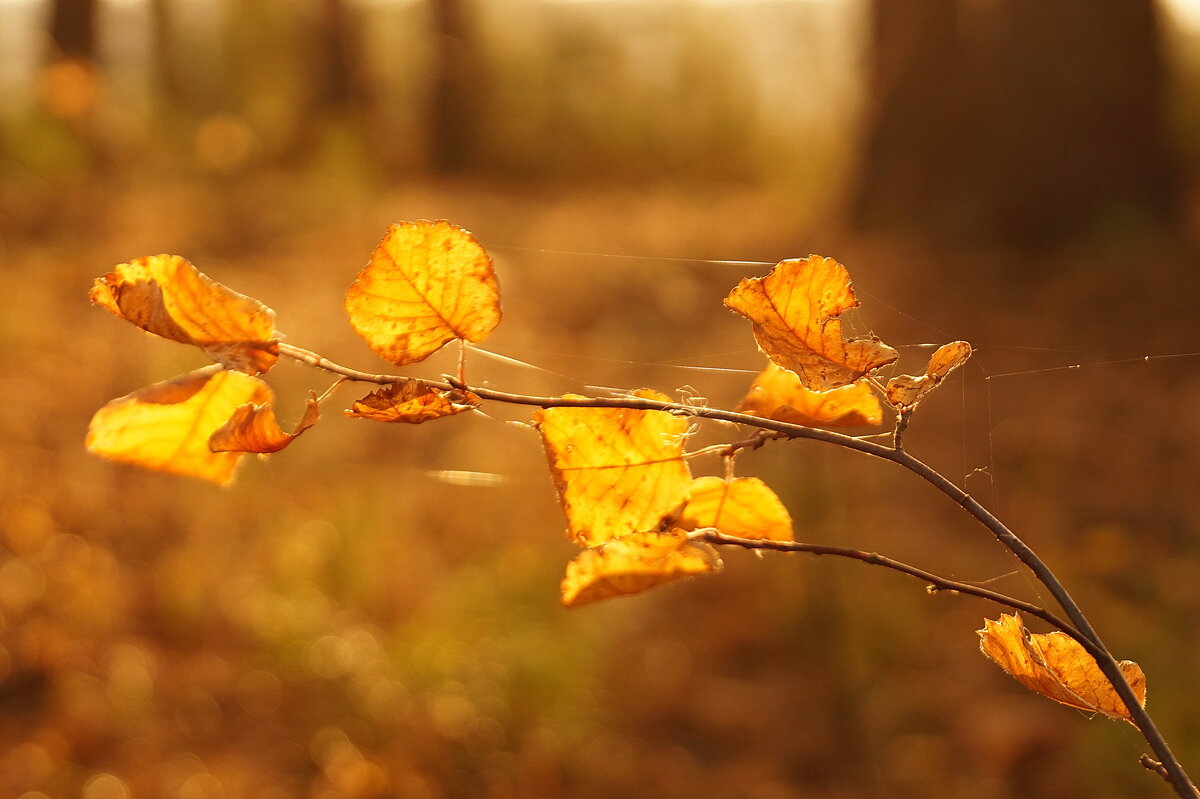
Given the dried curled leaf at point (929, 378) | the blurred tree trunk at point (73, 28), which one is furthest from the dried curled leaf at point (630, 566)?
the blurred tree trunk at point (73, 28)

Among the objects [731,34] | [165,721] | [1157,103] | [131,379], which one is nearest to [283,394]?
[131,379]

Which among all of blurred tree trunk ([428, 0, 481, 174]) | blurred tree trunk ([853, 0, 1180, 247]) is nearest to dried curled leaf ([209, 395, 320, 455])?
blurred tree trunk ([853, 0, 1180, 247])

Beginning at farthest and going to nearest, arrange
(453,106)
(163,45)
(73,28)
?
(163,45) → (453,106) → (73,28)

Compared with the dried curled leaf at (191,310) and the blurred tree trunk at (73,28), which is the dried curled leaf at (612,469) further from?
the blurred tree trunk at (73,28)

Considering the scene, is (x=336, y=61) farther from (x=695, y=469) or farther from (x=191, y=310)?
(x=191, y=310)

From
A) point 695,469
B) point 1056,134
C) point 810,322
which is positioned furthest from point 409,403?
point 1056,134

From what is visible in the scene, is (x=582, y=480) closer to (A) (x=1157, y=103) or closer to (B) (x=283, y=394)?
(B) (x=283, y=394)

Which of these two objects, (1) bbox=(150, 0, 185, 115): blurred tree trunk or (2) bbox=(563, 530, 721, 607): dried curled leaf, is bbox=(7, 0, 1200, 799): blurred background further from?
(1) bbox=(150, 0, 185, 115): blurred tree trunk
